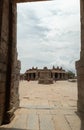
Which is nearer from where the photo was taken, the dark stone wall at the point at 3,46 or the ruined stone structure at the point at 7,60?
the dark stone wall at the point at 3,46

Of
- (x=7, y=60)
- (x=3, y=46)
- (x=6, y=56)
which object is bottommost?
(x=7, y=60)

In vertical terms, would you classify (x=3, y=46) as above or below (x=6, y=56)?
above

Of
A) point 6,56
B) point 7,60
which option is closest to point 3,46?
point 6,56

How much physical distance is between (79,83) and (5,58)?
2.75 metres

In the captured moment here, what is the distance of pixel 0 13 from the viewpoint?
5871 mm

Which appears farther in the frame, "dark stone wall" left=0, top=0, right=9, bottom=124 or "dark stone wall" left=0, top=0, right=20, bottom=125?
"dark stone wall" left=0, top=0, right=20, bottom=125

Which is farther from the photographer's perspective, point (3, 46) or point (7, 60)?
point (7, 60)

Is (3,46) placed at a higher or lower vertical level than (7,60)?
higher

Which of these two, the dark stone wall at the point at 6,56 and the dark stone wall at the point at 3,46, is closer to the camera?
the dark stone wall at the point at 3,46

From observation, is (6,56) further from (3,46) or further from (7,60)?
A: (3,46)

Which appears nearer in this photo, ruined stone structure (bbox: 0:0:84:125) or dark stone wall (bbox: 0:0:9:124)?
dark stone wall (bbox: 0:0:9:124)

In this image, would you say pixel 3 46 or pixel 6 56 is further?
pixel 6 56

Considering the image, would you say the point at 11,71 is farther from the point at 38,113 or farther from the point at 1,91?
the point at 38,113

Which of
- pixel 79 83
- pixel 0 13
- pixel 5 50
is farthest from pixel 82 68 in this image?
pixel 0 13
